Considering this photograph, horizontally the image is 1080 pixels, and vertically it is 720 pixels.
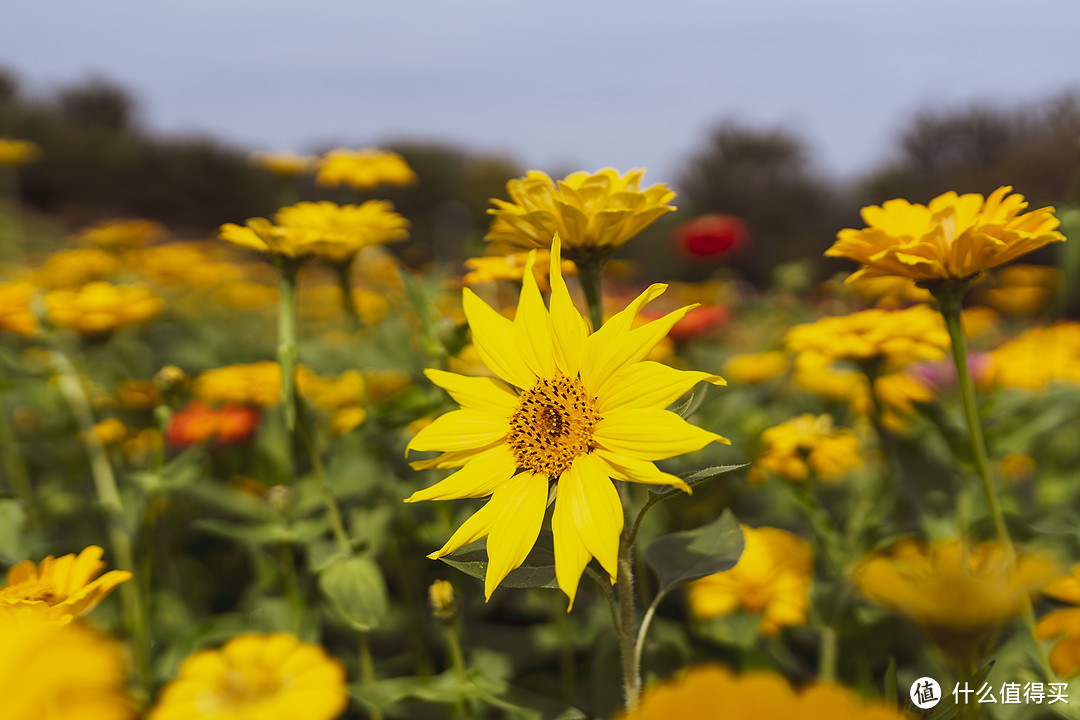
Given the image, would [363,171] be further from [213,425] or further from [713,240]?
[713,240]

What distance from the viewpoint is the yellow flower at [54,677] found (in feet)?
1.29

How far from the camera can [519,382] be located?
0.72 m

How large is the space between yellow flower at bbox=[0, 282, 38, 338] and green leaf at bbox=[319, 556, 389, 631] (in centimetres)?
116

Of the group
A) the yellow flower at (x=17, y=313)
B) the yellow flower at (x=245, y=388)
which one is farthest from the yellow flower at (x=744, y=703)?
the yellow flower at (x=17, y=313)

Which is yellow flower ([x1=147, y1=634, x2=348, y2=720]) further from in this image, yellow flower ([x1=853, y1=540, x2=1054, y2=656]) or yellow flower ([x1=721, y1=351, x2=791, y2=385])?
yellow flower ([x1=721, y1=351, x2=791, y2=385])

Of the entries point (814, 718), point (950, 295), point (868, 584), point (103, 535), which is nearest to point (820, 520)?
point (950, 295)

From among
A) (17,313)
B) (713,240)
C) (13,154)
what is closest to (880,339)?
(713,240)

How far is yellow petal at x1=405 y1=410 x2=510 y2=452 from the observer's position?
0.67 m

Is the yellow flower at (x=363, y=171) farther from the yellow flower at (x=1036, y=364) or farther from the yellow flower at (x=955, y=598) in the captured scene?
the yellow flower at (x=1036, y=364)

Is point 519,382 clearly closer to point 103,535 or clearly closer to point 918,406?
point 918,406

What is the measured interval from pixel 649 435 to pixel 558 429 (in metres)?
0.11

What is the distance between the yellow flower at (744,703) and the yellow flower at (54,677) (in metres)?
0.33

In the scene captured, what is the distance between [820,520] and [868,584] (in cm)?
63

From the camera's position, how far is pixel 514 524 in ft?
2.06
